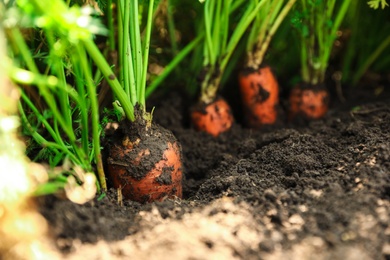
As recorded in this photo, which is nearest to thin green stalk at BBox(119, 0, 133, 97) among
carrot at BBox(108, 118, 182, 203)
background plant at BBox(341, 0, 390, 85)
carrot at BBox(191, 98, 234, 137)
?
carrot at BBox(108, 118, 182, 203)

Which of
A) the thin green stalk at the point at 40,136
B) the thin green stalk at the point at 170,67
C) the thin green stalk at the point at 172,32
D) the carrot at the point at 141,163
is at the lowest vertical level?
the carrot at the point at 141,163

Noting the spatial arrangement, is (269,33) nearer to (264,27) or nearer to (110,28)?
(264,27)

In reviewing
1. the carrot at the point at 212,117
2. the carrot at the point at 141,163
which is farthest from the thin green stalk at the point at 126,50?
the carrot at the point at 212,117

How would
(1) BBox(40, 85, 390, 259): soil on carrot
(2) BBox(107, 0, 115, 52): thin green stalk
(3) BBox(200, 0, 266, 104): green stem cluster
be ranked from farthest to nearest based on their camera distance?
(3) BBox(200, 0, 266, 104): green stem cluster < (2) BBox(107, 0, 115, 52): thin green stalk < (1) BBox(40, 85, 390, 259): soil on carrot

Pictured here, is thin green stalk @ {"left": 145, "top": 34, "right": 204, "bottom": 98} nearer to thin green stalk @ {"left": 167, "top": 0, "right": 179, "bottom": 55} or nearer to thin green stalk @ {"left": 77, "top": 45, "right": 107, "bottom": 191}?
thin green stalk @ {"left": 167, "top": 0, "right": 179, "bottom": 55}

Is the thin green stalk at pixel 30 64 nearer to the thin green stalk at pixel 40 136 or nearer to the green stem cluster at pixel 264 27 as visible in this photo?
the thin green stalk at pixel 40 136

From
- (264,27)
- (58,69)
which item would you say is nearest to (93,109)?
(58,69)
